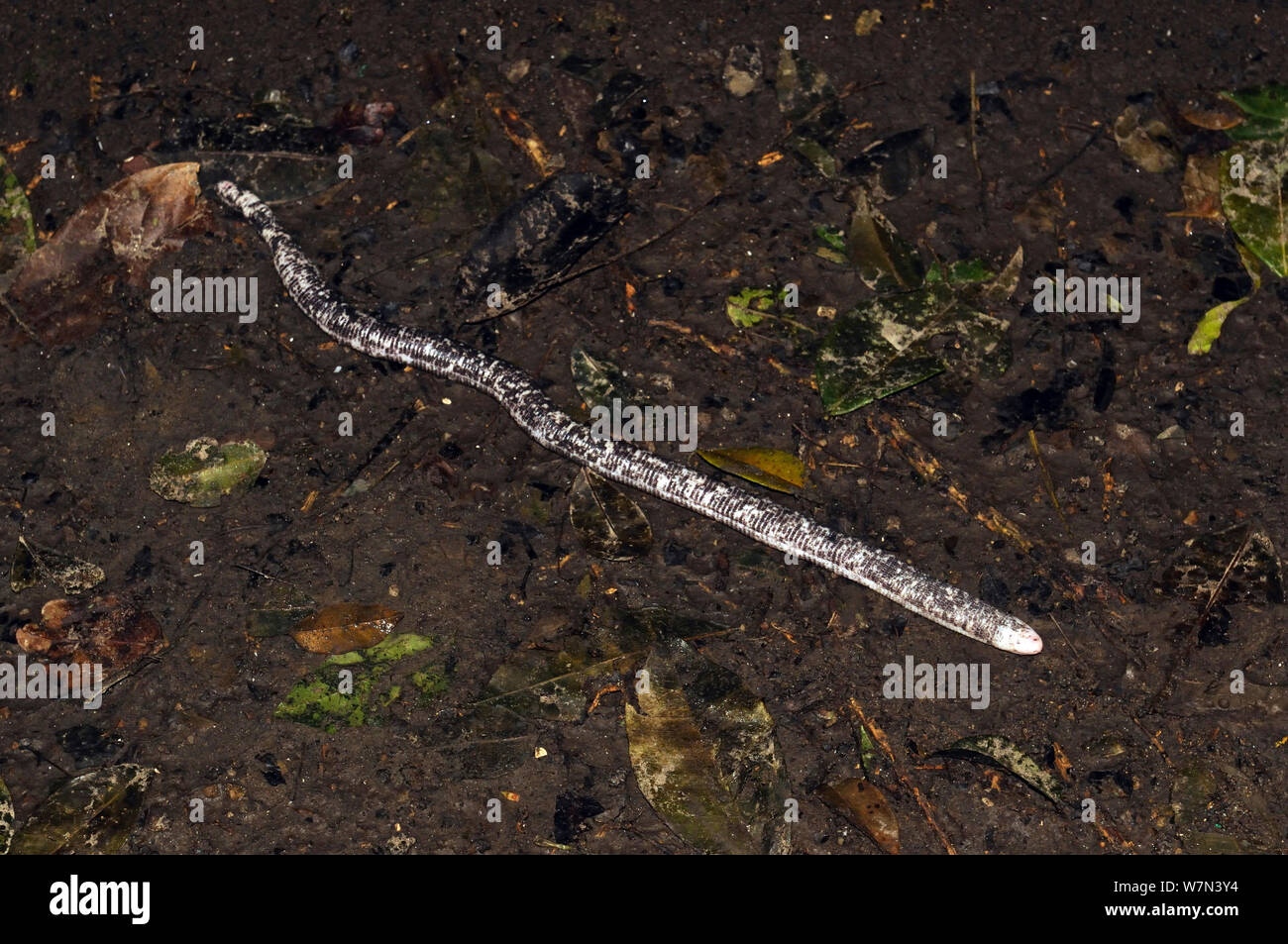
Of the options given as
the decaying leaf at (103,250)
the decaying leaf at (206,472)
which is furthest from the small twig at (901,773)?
the decaying leaf at (103,250)

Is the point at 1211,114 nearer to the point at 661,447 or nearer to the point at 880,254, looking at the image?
the point at 880,254

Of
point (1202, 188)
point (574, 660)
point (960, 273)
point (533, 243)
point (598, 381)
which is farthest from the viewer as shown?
point (1202, 188)

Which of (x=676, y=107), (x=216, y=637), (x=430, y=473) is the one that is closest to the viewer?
(x=216, y=637)

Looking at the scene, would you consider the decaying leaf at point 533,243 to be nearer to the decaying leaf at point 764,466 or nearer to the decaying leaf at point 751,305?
the decaying leaf at point 751,305

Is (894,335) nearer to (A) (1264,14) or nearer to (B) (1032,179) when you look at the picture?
(B) (1032,179)

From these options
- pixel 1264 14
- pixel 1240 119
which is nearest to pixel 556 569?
pixel 1240 119

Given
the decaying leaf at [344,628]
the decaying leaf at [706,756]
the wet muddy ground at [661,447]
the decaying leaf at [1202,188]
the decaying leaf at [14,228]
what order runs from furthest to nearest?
the decaying leaf at [14,228]
the decaying leaf at [1202,188]
the decaying leaf at [344,628]
the wet muddy ground at [661,447]
the decaying leaf at [706,756]

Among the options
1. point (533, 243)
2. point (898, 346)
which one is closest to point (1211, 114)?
point (898, 346)
